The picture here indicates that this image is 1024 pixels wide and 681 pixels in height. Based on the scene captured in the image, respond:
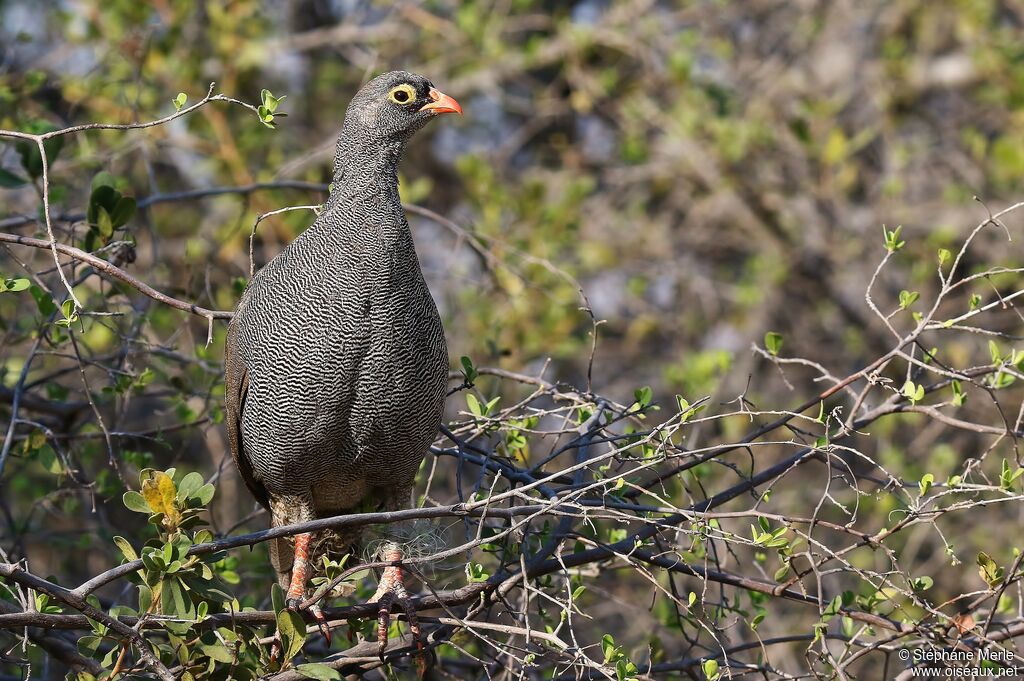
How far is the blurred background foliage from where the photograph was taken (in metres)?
7.37

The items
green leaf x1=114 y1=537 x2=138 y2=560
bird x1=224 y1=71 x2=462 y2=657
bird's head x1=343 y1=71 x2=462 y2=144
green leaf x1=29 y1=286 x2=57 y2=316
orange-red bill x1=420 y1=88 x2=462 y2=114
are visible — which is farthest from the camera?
orange-red bill x1=420 y1=88 x2=462 y2=114

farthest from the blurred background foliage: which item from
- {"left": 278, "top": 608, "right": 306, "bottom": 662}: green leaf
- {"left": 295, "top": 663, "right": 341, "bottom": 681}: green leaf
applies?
{"left": 295, "top": 663, "right": 341, "bottom": 681}: green leaf

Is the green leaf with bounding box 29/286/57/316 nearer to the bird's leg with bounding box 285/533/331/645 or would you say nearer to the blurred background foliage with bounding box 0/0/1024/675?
the bird's leg with bounding box 285/533/331/645

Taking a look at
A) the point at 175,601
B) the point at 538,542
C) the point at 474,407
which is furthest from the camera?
the point at 538,542

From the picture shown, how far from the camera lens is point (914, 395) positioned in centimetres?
395

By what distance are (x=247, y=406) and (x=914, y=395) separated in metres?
2.55

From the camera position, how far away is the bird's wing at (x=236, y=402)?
471cm

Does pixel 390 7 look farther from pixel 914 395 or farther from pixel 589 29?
pixel 914 395

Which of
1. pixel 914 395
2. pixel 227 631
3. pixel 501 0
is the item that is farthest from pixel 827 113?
pixel 227 631

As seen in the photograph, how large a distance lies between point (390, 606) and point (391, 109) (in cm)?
206

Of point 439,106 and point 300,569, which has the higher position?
point 439,106

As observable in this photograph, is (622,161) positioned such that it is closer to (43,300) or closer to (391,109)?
(391,109)

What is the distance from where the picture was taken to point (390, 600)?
445 centimetres

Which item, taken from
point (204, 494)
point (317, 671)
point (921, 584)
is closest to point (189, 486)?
point (204, 494)
